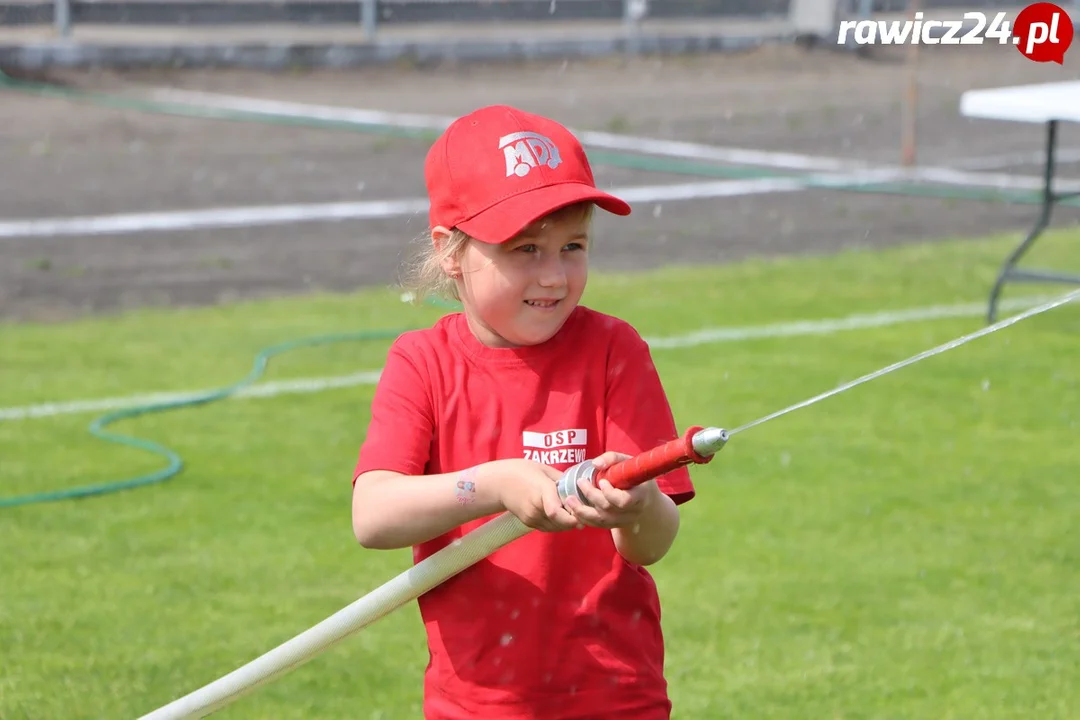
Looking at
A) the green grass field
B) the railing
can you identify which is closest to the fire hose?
the green grass field

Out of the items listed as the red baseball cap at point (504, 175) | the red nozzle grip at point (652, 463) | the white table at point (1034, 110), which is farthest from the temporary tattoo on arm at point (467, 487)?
the white table at point (1034, 110)

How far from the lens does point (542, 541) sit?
2.74m

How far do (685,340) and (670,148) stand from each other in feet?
28.1

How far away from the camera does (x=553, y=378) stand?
8.97ft

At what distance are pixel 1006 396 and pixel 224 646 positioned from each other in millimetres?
4032

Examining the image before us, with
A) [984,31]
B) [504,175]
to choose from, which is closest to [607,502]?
[504,175]

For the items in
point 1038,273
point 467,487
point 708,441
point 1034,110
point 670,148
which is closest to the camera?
point 708,441

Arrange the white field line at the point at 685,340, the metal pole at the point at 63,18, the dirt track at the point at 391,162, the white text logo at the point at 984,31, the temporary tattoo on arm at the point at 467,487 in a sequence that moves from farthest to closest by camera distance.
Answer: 1. the metal pole at the point at 63,18
2. the white text logo at the point at 984,31
3. the dirt track at the point at 391,162
4. the white field line at the point at 685,340
5. the temporary tattoo on arm at the point at 467,487

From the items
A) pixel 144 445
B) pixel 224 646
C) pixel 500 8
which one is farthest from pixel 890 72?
pixel 224 646

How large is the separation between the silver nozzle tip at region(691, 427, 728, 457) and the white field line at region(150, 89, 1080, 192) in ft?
41.9

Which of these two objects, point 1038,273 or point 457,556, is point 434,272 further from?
point 1038,273

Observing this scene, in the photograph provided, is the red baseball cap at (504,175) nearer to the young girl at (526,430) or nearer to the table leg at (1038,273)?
the young girl at (526,430)

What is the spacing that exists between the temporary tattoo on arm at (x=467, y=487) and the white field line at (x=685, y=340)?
16.1ft

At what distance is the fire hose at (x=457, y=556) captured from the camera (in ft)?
7.36
